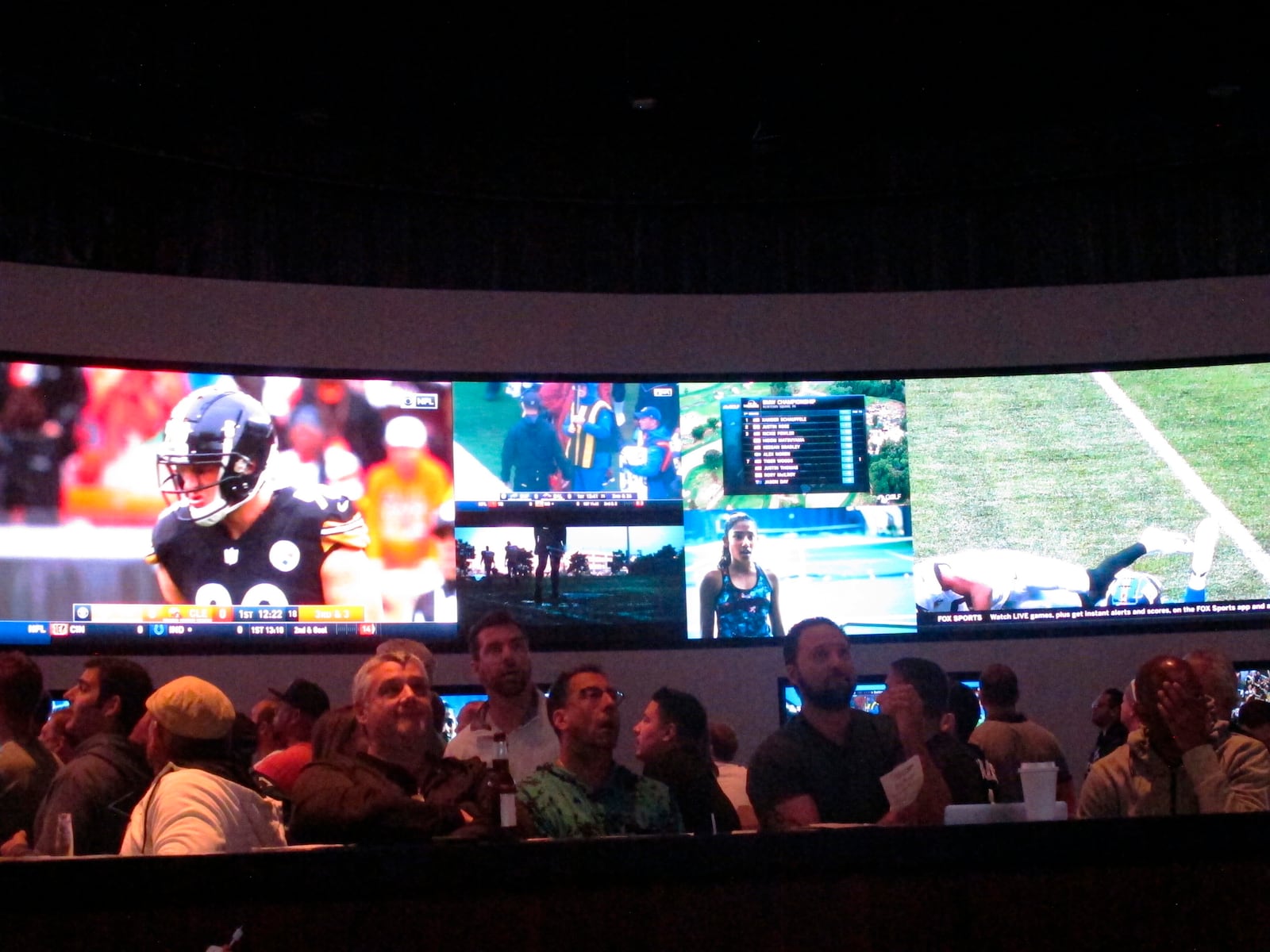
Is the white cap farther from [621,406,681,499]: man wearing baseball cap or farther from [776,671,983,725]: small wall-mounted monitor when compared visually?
[776,671,983,725]: small wall-mounted monitor

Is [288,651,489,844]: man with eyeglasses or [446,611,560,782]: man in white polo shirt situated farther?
[446,611,560,782]: man in white polo shirt

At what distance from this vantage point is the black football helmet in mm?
5566

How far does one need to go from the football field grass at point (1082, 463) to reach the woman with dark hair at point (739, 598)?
68 centimetres

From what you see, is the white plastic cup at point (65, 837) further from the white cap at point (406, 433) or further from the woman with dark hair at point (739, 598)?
the woman with dark hair at point (739, 598)

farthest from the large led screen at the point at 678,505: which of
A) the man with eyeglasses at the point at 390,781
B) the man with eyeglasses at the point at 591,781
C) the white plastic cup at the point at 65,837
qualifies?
the white plastic cup at the point at 65,837

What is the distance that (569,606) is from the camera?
5.94 m

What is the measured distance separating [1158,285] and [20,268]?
4.77 metres

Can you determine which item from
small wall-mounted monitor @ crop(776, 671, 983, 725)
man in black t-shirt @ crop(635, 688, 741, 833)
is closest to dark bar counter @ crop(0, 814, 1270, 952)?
man in black t-shirt @ crop(635, 688, 741, 833)

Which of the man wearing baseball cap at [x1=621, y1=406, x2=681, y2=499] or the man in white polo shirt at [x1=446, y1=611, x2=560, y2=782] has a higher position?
the man wearing baseball cap at [x1=621, y1=406, x2=681, y2=499]

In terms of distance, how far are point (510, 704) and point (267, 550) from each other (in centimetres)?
252

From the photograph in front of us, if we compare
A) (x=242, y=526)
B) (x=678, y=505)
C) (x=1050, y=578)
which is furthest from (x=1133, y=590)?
(x=242, y=526)

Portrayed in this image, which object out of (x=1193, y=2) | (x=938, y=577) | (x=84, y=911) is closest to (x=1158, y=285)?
(x=1193, y=2)

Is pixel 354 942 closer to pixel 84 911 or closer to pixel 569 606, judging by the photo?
pixel 84 911

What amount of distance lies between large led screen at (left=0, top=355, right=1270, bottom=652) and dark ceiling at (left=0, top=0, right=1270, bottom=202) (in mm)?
1035
